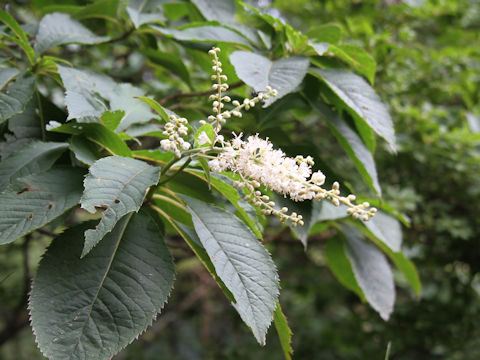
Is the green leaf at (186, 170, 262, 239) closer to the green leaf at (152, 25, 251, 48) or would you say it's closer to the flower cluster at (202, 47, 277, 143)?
the flower cluster at (202, 47, 277, 143)

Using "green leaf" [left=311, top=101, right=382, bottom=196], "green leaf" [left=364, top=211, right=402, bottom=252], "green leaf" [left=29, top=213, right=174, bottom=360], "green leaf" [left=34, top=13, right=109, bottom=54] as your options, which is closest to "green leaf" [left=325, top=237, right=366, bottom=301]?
"green leaf" [left=364, top=211, right=402, bottom=252]

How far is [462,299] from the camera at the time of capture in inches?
92.1

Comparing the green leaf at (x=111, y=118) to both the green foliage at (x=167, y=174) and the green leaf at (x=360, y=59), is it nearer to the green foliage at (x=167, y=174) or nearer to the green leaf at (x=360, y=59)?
the green foliage at (x=167, y=174)

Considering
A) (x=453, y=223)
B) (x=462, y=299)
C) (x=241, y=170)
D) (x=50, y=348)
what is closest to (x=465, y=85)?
(x=453, y=223)

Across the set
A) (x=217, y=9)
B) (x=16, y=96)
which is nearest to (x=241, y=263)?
(x=16, y=96)

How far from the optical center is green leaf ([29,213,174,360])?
0.86 m

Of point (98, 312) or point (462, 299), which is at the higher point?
point (98, 312)

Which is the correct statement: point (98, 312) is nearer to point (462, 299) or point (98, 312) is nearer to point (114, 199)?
point (114, 199)

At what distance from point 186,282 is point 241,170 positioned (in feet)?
9.91

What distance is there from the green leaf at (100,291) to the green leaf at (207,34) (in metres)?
0.61

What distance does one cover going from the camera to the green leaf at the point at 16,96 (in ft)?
3.54

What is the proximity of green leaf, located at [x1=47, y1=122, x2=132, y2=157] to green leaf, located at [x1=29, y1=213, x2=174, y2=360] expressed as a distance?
17 cm

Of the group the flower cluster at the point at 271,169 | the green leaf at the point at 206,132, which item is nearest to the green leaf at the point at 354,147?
the flower cluster at the point at 271,169

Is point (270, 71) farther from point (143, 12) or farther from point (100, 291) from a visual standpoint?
point (100, 291)
